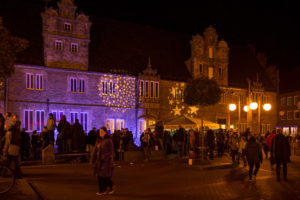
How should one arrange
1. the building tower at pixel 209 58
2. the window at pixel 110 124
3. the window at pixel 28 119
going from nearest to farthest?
the window at pixel 28 119 → the window at pixel 110 124 → the building tower at pixel 209 58

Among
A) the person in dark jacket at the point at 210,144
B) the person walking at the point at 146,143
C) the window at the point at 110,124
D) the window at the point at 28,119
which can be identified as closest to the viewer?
the person walking at the point at 146,143

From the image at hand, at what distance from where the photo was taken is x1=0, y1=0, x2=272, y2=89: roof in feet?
86.0

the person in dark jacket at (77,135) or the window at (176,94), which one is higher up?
the window at (176,94)

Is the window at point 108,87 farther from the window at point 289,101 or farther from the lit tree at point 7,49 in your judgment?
the window at point 289,101

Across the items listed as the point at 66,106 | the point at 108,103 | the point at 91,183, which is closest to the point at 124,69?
the point at 108,103

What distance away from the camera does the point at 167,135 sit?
2008cm

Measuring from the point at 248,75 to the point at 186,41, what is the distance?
857 cm

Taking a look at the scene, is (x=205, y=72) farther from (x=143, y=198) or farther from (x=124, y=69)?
(x=143, y=198)

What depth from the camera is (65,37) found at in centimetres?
2656

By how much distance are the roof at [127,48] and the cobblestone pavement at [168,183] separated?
14126 millimetres

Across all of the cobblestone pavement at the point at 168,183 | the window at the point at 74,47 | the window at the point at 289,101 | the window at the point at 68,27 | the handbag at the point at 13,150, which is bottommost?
the cobblestone pavement at the point at 168,183

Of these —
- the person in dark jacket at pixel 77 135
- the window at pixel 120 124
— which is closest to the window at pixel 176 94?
the window at pixel 120 124

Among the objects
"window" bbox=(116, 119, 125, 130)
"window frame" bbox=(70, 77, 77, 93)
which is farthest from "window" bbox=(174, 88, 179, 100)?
"window frame" bbox=(70, 77, 77, 93)

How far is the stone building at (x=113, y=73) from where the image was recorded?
991 inches
